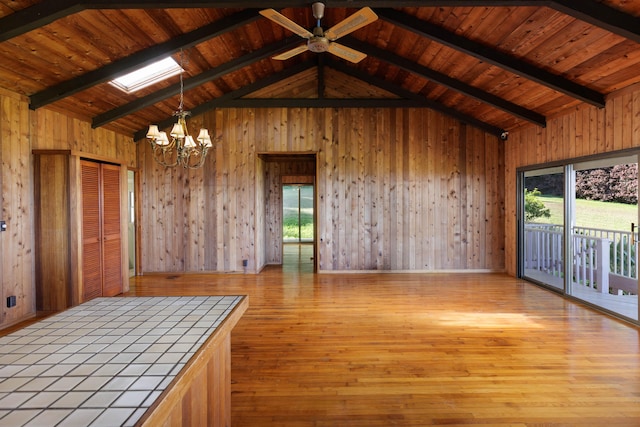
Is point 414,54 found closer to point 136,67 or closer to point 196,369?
point 136,67

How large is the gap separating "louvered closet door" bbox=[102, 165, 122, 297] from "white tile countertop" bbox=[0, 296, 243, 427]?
385 centimetres

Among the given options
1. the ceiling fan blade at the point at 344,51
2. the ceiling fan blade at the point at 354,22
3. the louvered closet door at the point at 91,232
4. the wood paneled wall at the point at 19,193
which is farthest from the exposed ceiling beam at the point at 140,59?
the ceiling fan blade at the point at 354,22

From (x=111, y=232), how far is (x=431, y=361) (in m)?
4.77

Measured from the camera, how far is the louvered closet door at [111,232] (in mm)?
5117

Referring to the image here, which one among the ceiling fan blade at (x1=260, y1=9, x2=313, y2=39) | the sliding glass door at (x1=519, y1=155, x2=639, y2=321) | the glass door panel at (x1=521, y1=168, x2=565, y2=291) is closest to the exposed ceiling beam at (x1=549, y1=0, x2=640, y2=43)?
the sliding glass door at (x1=519, y1=155, x2=639, y2=321)

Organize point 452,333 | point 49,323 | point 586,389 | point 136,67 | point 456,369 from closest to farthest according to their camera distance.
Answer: point 49,323 < point 586,389 < point 456,369 < point 452,333 < point 136,67

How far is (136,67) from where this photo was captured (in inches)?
171

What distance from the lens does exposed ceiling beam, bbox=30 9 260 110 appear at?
4.25 metres

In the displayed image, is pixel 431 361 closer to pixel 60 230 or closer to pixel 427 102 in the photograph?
pixel 60 230

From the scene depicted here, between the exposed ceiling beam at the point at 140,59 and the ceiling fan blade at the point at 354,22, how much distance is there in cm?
151

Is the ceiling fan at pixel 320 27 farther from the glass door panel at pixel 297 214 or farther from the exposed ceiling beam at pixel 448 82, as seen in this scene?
the glass door panel at pixel 297 214

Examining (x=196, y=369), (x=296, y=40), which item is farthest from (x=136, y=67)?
(x=196, y=369)

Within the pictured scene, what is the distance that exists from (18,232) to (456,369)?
4895 mm

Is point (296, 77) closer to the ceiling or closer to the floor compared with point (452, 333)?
closer to the ceiling
